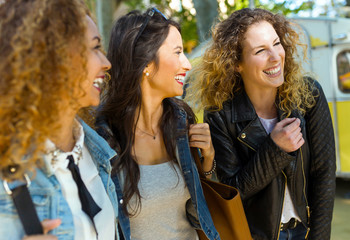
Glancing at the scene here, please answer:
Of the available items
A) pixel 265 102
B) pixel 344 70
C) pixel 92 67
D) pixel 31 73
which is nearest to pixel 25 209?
pixel 31 73

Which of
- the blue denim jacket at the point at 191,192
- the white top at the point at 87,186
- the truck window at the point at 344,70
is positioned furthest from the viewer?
the truck window at the point at 344,70

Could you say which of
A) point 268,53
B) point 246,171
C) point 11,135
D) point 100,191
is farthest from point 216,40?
point 11,135

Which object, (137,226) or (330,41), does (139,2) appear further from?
(137,226)

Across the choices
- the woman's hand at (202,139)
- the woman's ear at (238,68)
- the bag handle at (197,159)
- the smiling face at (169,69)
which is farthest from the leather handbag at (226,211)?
the woman's ear at (238,68)

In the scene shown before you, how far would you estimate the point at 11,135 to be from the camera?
1186 millimetres

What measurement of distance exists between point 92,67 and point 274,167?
47.9 inches

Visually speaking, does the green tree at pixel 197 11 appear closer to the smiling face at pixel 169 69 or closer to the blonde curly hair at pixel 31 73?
the smiling face at pixel 169 69

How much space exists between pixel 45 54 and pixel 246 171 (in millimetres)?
1426

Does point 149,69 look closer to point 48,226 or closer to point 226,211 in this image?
point 226,211

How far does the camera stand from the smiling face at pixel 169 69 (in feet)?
6.77

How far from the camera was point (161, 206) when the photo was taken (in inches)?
76.9

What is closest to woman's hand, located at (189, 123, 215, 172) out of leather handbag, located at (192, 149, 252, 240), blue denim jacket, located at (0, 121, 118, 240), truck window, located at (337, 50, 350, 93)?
leather handbag, located at (192, 149, 252, 240)

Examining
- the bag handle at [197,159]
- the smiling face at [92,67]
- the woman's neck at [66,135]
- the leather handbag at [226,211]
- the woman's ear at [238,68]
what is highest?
the smiling face at [92,67]

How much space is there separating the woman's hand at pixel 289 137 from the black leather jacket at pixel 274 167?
0.03 metres
